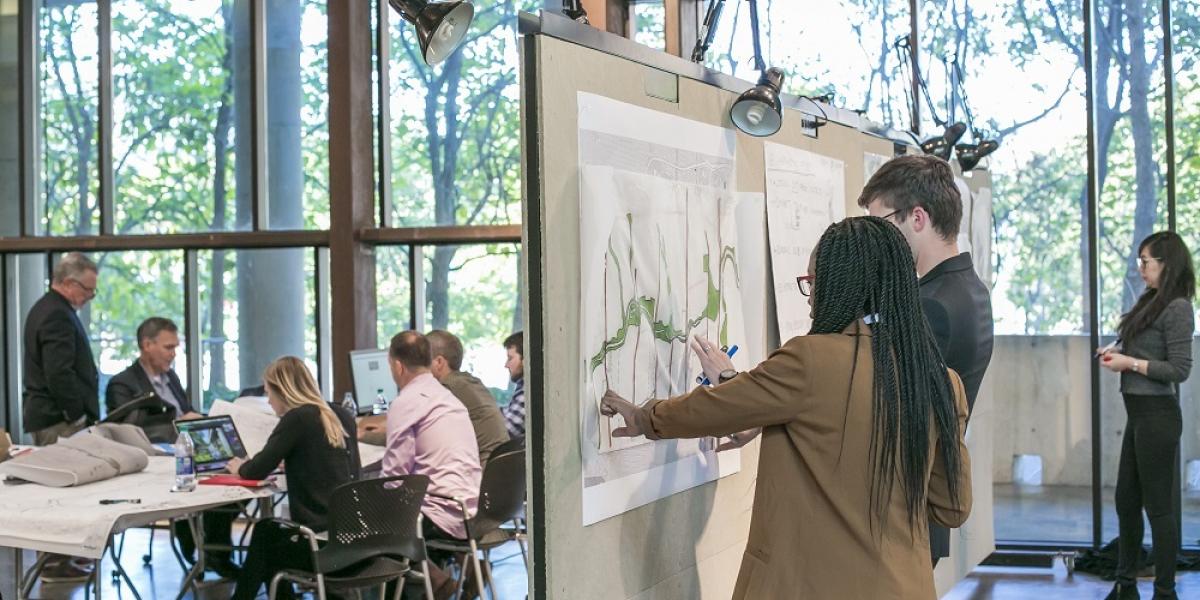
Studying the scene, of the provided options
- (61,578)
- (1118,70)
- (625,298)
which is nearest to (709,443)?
(625,298)

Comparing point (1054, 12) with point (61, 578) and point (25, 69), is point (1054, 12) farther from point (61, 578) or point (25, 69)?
point (25, 69)

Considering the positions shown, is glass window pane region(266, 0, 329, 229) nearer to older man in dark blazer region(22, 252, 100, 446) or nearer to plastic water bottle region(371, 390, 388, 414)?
plastic water bottle region(371, 390, 388, 414)

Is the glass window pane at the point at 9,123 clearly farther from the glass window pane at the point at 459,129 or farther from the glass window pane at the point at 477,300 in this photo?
the glass window pane at the point at 477,300

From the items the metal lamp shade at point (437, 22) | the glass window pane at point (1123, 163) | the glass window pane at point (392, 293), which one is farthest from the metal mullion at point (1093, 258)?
the metal lamp shade at point (437, 22)

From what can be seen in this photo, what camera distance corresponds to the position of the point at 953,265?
3016 mm

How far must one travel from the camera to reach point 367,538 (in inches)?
174

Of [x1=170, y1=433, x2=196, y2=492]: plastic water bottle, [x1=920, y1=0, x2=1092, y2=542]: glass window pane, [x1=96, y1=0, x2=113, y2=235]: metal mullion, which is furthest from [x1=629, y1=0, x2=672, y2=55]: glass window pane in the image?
[x1=170, y1=433, x2=196, y2=492]: plastic water bottle

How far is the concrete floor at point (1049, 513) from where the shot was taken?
7016mm

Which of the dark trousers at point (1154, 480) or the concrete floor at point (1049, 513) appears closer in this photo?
the dark trousers at point (1154, 480)

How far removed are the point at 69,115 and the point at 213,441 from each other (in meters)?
5.00

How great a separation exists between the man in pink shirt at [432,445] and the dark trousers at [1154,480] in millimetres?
3028

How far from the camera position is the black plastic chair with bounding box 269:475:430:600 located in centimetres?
434

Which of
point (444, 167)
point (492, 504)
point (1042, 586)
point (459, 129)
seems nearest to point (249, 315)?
point (444, 167)

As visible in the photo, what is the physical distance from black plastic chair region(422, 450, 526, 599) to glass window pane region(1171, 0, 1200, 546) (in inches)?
160
